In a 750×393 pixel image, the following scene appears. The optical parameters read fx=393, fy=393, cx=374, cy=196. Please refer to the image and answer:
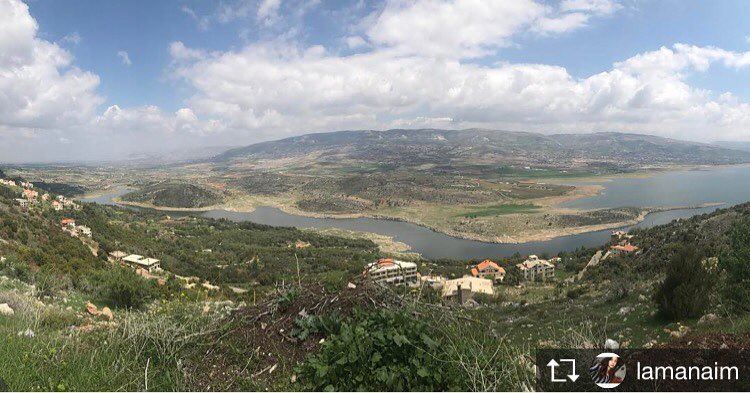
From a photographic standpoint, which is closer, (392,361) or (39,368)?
(392,361)

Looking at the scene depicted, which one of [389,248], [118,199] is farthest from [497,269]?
[118,199]

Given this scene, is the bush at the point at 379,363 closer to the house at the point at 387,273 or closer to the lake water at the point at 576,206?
the house at the point at 387,273

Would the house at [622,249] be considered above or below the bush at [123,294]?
below

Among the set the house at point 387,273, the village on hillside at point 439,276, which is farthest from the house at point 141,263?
the house at point 387,273

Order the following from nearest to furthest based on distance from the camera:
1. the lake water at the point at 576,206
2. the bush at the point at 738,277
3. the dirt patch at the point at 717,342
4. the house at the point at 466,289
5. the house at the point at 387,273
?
1. the dirt patch at the point at 717,342
2. the house at the point at 387,273
3. the bush at the point at 738,277
4. the house at the point at 466,289
5. the lake water at the point at 576,206

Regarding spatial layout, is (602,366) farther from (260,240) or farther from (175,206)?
(175,206)

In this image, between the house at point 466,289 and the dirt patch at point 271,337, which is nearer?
the dirt patch at point 271,337

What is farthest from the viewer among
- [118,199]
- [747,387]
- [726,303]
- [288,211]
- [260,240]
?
[118,199]
